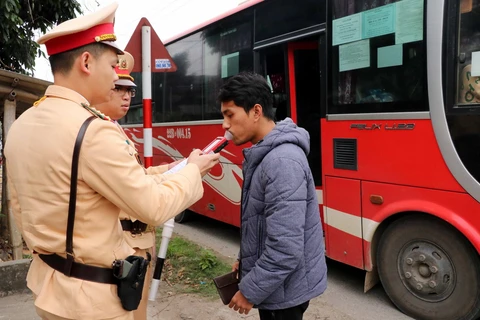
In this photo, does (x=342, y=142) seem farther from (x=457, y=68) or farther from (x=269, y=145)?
(x=269, y=145)

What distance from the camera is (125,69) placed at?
3035 millimetres

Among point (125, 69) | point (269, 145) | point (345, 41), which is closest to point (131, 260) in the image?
point (269, 145)

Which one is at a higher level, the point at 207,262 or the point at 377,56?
the point at 377,56

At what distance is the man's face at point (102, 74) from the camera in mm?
1495

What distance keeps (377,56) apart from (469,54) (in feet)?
2.39

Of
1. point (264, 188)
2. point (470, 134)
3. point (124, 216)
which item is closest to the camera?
point (264, 188)

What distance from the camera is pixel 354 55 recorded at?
145 inches

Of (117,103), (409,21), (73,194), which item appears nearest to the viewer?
(73,194)

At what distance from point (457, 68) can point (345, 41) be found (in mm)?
1039

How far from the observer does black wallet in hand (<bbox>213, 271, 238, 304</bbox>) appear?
201 cm

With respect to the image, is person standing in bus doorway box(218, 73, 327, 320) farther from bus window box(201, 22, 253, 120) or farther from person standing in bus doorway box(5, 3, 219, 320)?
bus window box(201, 22, 253, 120)

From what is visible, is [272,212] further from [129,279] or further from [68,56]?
[68,56]

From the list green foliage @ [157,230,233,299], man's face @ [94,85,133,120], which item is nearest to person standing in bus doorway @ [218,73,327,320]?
man's face @ [94,85,133,120]

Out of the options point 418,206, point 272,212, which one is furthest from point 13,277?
point 418,206
